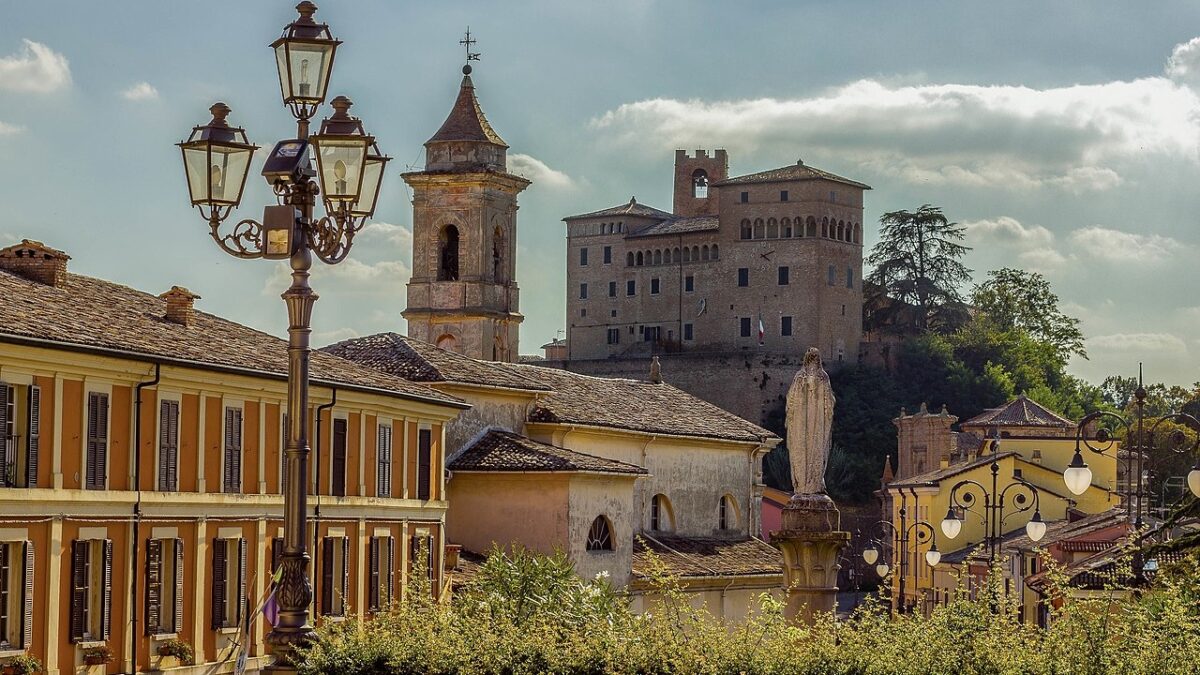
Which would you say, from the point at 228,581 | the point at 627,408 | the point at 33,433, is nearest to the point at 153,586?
the point at 228,581

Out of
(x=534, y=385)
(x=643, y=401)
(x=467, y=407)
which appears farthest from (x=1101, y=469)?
(x=467, y=407)

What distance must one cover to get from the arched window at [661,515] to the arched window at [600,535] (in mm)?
6926

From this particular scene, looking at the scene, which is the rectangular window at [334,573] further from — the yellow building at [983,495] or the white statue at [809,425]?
the yellow building at [983,495]

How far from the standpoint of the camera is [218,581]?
31953 millimetres

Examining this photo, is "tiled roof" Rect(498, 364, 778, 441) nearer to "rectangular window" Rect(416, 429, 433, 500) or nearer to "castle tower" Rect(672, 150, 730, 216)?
"rectangular window" Rect(416, 429, 433, 500)

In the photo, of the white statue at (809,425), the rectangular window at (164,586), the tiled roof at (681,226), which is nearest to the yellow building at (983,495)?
the rectangular window at (164,586)

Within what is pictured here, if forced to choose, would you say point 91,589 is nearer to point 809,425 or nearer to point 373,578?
point 809,425

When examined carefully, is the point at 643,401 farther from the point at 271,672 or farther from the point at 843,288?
the point at 843,288

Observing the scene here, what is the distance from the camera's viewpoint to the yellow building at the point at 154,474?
2684cm

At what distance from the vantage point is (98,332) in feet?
94.5

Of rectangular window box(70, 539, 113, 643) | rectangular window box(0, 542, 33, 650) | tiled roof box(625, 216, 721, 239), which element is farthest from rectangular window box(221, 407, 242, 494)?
tiled roof box(625, 216, 721, 239)

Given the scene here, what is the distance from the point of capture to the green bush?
17.9 metres

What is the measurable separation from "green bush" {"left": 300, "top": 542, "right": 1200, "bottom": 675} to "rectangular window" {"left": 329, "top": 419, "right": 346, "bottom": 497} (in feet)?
48.9

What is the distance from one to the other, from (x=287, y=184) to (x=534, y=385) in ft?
108
